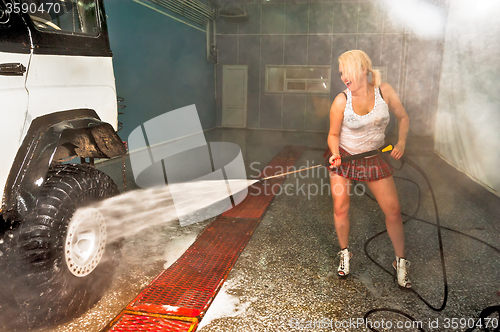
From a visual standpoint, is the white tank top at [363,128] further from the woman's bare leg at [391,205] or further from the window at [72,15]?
the window at [72,15]

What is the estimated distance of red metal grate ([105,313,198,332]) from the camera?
231cm

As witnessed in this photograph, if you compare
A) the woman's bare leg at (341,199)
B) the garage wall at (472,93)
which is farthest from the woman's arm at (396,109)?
the garage wall at (472,93)

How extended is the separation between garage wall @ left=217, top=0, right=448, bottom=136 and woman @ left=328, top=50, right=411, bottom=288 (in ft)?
36.9

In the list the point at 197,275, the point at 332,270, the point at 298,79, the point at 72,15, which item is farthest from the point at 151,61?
the point at 332,270

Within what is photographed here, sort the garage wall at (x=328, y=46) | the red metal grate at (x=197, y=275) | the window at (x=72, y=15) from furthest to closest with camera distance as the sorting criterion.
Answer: the garage wall at (x=328, y=46), the window at (x=72, y=15), the red metal grate at (x=197, y=275)

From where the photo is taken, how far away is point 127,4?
26.2ft

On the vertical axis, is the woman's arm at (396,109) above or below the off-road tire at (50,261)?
above

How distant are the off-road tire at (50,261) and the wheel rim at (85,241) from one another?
0.04 metres

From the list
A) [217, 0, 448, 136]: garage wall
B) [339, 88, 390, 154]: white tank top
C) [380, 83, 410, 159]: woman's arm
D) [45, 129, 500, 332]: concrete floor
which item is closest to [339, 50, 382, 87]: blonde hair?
[339, 88, 390, 154]: white tank top

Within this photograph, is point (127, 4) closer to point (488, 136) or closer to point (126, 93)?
point (126, 93)

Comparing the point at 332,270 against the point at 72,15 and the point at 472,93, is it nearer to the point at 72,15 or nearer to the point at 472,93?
the point at 72,15

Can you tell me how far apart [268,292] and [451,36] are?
7398 mm

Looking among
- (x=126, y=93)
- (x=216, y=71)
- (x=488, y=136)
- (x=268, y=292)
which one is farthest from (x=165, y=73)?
(x=268, y=292)

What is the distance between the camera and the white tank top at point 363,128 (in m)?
2.73
